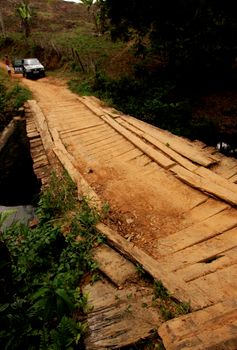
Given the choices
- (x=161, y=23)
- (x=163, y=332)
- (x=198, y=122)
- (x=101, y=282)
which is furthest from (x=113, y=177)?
(x=161, y=23)

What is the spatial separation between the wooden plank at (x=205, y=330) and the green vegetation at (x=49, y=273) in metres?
1.02

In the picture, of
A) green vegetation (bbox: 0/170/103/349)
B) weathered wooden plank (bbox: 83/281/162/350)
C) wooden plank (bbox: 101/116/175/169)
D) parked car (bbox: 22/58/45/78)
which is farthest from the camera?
parked car (bbox: 22/58/45/78)

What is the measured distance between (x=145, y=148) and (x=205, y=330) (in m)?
5.02

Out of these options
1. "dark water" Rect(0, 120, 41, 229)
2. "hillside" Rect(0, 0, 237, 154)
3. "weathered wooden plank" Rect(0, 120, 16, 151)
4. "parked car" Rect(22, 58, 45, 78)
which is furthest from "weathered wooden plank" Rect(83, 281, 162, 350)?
"parked car" Rect(22, 58, 45, 78)

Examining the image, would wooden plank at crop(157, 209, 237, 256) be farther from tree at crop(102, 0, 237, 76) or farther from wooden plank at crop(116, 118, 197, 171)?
tree at crop(102, 0, 237, 76)

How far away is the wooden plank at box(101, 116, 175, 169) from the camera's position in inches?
266

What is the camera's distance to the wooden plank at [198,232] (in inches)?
176

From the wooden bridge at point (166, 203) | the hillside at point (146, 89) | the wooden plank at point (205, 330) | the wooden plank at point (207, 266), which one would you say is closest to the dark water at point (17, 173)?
the wooden bridge at point (166, 203)

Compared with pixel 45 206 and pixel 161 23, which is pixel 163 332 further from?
pixel 161 23

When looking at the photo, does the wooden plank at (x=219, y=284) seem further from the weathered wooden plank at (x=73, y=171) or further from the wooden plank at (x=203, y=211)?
the weathered wooden plank at (x=73, y=171)

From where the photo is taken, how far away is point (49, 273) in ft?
14.8

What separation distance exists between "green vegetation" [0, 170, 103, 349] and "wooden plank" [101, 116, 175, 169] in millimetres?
2113

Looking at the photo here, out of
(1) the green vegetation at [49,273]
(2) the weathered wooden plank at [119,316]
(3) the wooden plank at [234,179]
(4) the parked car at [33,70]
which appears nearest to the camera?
(2) the weathered wooden plank at [119,316]

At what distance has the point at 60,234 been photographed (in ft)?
16.8
